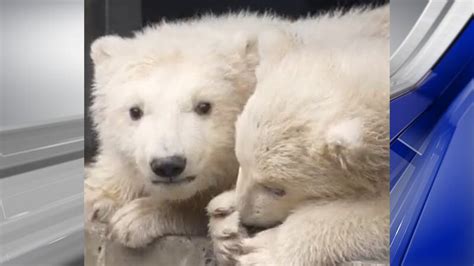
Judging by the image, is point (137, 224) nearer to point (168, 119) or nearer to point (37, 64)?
point (168, 119)

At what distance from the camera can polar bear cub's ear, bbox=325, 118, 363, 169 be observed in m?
1.47

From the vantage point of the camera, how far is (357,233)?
59.4 inches

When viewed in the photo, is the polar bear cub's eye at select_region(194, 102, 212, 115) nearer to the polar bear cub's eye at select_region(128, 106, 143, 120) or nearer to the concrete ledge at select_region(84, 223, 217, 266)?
the polar bear cub's eye at select_region(128, 106, 143, 120)

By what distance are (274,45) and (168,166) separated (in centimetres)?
44

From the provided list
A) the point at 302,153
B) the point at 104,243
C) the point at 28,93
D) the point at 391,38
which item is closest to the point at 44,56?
the point at 28,93

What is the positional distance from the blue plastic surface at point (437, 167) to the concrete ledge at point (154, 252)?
20.7 inches

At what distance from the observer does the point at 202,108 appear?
5.49 feet

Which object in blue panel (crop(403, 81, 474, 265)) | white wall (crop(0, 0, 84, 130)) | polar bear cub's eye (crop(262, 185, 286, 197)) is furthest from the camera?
white wall (crop(0, 0, 84, 130))

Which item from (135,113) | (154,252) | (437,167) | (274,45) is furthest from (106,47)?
(437,167)

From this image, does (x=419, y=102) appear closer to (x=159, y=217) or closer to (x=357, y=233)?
(x=357, y=233)

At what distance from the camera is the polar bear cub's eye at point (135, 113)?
5.64 feet

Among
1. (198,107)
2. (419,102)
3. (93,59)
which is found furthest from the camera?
(93,59)

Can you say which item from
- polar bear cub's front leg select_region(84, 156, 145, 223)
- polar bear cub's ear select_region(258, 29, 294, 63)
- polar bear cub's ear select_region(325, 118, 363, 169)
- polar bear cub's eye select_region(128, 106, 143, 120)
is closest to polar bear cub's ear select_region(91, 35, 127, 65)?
polar bear cub's eye select_region(128, 106, 143, 120)

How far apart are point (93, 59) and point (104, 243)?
1.79 feet
